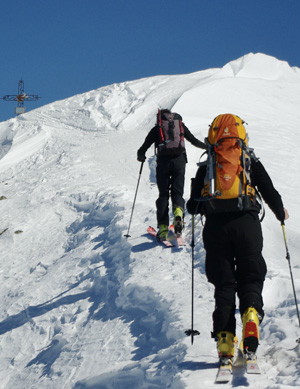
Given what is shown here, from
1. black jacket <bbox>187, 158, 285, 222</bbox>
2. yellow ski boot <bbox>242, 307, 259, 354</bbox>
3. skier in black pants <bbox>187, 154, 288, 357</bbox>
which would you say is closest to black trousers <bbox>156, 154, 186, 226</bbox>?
black jacket <bbox>187, 158, 285, 222</bbox>

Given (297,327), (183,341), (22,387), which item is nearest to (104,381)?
(183,341)

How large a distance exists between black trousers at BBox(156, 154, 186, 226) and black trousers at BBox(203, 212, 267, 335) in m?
3.84

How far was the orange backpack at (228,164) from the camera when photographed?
4770 mm

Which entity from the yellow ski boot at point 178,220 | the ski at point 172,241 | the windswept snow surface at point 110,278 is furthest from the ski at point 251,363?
the ski at point 172,241

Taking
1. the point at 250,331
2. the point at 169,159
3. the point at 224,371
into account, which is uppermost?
the point at 169,159

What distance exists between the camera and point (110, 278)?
833 centimetres

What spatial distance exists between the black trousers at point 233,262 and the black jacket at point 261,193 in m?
0.08

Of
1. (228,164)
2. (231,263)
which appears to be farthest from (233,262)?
(228,164)

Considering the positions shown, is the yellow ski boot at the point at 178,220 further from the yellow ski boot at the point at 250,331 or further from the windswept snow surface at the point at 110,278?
the yellow ski boot at the point at 250,331

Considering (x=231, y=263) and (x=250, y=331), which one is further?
(x=231, y=263)

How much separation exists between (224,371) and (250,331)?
37 cm

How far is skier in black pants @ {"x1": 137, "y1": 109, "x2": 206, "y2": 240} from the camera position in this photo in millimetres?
8477

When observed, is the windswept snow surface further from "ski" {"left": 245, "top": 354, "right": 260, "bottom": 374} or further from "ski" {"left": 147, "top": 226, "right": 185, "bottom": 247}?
"ski" {"left": 147, "top": 226, "right": 185, "bottom": 247}

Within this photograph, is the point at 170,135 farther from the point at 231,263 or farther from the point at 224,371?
the point at 224,371
